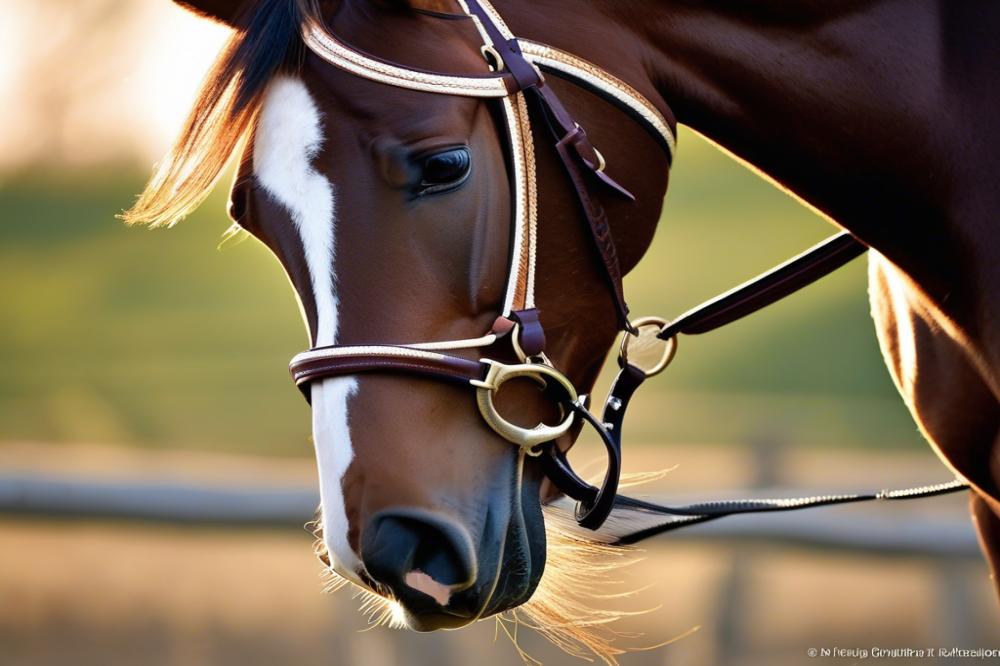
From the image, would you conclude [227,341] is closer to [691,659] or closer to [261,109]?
[691,659]

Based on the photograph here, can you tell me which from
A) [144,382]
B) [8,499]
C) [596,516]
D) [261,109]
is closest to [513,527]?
[596,516]

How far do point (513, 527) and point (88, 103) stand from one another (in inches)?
334

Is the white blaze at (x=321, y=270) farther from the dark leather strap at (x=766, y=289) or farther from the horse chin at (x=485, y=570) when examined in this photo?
the dark leather strap at (x=766, y=289)

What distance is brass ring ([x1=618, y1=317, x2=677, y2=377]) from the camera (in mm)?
1942

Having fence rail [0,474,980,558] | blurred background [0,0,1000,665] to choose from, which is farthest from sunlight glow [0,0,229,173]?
fence rail [0,474,980,558]

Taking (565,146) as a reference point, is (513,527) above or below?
below

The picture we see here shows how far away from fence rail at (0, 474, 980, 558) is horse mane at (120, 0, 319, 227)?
2821mm

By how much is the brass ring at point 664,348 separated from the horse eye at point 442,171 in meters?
0.51

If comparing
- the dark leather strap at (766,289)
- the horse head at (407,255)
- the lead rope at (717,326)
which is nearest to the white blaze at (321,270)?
the horse head at (407,255)

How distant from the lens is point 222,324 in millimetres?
12250

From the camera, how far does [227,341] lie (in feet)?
40.3

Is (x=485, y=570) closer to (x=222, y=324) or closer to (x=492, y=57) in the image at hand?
(x=492, y=57)

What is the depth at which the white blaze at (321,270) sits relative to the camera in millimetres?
1474

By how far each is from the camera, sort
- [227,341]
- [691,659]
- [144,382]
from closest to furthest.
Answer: [691,659] → [144,382] → [227,341]
